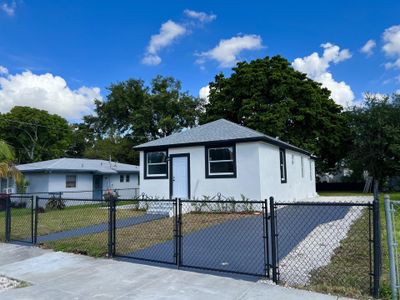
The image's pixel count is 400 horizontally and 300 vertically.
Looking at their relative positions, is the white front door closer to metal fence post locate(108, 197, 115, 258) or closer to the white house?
the white house

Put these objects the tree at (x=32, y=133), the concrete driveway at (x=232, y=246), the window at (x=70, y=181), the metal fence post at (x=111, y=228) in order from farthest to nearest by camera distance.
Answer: the tree at (x=32, y=133), the window at (x=70, y=181), the metal fence post at (x=111, y=228), the concrete driveway at (x=232, y=246)

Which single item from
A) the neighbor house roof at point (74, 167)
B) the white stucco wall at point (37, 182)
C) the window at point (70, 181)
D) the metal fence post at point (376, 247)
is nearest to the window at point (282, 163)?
the metal fence post at point (376, 247)

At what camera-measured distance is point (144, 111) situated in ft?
118

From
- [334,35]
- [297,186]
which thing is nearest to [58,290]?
[297,186]

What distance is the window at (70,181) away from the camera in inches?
923

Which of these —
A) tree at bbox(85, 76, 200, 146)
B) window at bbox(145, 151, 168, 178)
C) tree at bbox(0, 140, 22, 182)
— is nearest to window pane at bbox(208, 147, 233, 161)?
window at bbox(145, 151, 168, 178)

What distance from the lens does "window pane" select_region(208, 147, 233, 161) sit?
14633mm

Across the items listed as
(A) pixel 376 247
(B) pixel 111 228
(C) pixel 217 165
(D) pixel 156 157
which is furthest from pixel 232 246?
(D) pixel 156 157

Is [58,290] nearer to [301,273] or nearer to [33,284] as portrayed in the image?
[33,284]

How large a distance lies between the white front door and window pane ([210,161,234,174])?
4.23ft

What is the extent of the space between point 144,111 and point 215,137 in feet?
73.2

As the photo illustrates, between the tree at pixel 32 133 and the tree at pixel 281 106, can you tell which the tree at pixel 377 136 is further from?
the tree at pixel 32 133

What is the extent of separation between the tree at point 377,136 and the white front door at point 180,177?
17699 mm

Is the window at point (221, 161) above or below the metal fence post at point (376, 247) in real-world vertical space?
above
